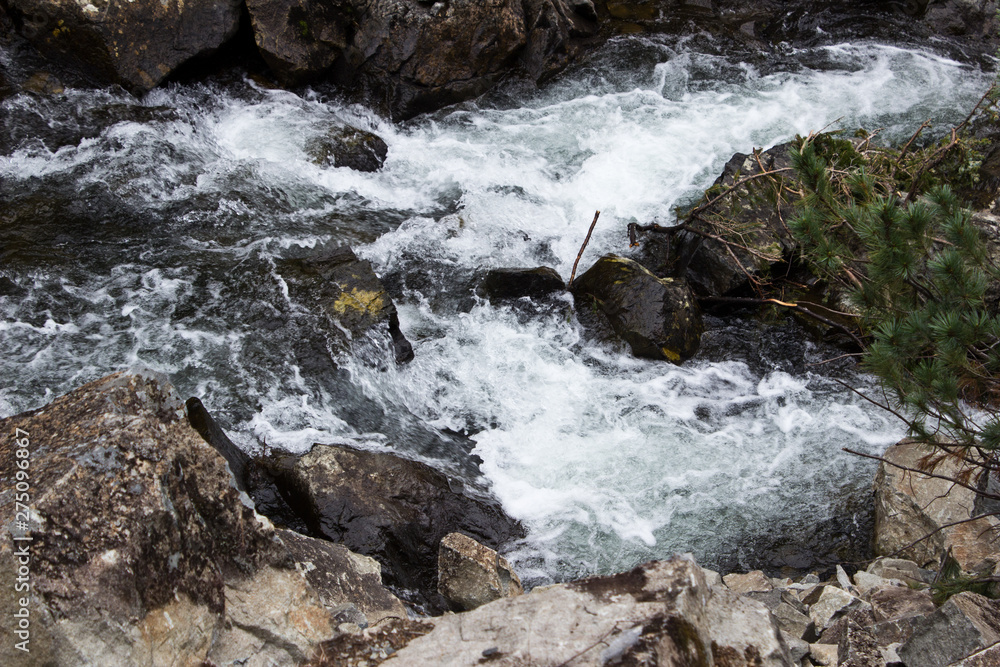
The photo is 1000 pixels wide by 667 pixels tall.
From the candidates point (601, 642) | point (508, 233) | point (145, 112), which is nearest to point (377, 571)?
point (601, 642)

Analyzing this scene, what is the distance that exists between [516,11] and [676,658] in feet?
29.9

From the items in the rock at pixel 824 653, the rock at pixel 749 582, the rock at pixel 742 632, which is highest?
the rock at pixel 742 632

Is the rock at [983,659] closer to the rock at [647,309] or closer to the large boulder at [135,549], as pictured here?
the large boulder at [135,549]

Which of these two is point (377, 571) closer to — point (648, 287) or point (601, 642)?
point (601, 642)

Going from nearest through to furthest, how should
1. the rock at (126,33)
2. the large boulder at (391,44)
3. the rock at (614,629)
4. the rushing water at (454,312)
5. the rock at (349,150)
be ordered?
the rock at (614,629), the rushing water at (454,312), the rock at (126,33), the rock at (349,150), the large boulder at (391,44)

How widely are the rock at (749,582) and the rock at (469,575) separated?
1485mm

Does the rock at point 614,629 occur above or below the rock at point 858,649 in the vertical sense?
above

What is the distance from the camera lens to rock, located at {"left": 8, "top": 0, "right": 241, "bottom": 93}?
7.77 metres

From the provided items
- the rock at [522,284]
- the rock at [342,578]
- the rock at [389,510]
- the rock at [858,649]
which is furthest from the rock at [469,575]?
the rock at [522,284]

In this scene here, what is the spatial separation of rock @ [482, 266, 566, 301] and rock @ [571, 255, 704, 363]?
41 centimetres

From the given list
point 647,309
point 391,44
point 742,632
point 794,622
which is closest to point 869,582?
point 794,622

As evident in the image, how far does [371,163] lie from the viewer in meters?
8.34

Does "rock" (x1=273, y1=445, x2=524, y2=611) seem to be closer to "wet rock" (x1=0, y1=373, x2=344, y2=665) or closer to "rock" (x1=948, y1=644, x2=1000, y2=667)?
"wet rock" (x1=0, y1=373, x2=344, y2=665)

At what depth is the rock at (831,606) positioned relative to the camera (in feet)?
12.4
